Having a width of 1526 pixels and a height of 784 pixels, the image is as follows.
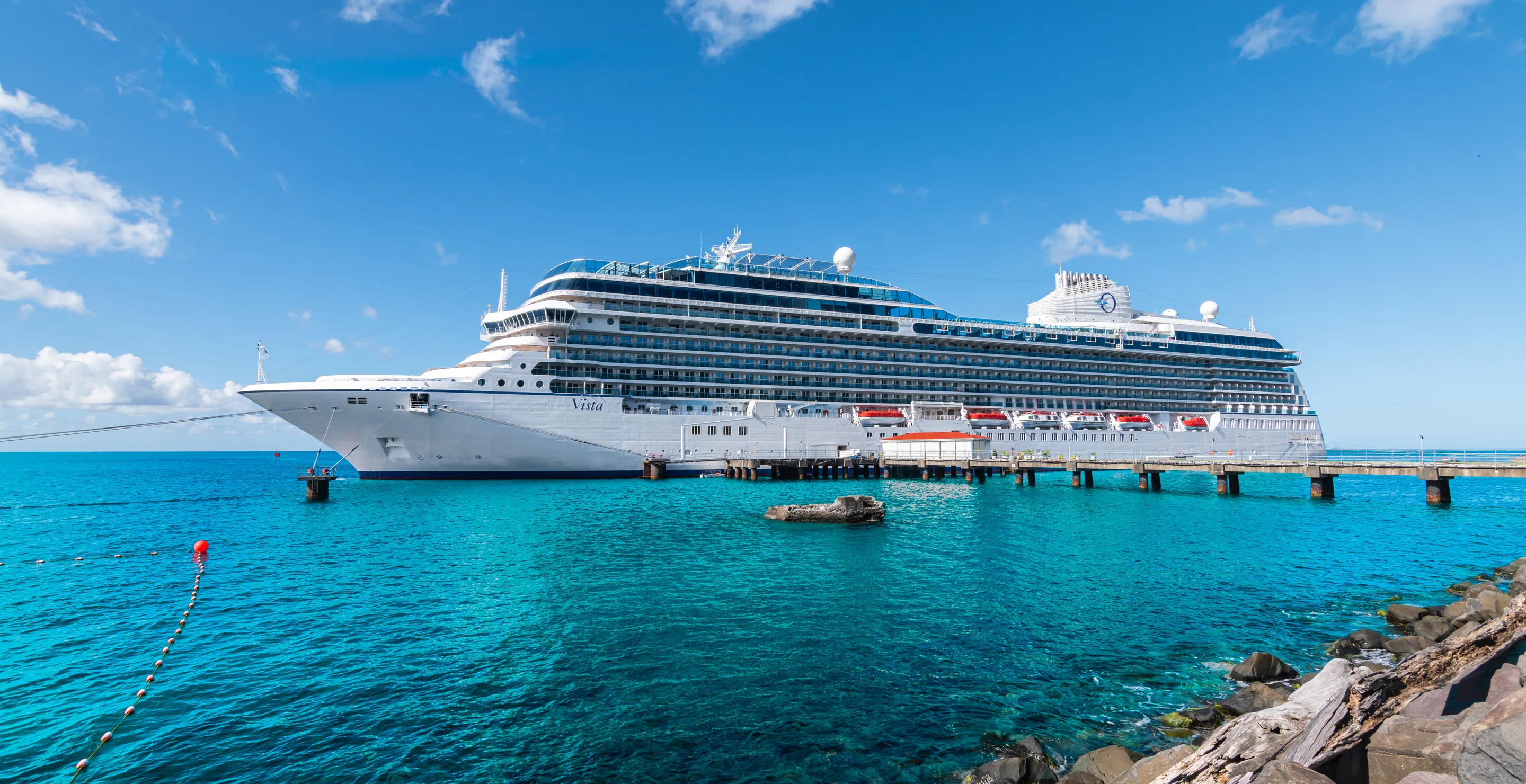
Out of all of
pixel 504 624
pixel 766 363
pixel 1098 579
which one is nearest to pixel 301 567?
pixel 504 624

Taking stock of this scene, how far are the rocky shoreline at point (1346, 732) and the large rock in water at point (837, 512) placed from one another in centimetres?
1905

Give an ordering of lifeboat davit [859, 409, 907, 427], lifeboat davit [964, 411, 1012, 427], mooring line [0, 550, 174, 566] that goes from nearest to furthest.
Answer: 1. mooring line [0, 550, 174, 566]
2. lifeboat davit [859, 409, 907, 427]
3. lifeboat davit [964, 411, 1012, 427]

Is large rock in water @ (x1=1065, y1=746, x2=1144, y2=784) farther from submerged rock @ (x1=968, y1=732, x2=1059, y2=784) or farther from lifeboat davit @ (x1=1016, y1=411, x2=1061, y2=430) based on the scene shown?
lifeboat davit @ (x1=1016, y1=411, x2=1061, y2=430)

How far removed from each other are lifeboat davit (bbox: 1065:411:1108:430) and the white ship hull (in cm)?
493

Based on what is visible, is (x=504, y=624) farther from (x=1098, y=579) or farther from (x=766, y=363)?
(x=766, y=363)

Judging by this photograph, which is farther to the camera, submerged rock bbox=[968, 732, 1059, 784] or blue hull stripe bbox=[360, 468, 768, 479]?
blue hull stripe bbox=[360, 468, 768, 479]

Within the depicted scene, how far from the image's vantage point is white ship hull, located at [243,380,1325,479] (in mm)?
41250

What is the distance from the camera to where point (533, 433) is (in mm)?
45188

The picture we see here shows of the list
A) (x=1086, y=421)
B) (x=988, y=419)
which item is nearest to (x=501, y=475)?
(x=988, y=419)

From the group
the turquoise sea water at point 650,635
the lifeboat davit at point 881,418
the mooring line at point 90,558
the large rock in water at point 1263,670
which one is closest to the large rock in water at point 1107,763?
the turquoise sea water at point 650,635

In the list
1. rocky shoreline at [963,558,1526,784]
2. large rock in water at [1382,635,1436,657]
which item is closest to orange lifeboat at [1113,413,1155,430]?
large rock in water at [1382,635,1436,657]

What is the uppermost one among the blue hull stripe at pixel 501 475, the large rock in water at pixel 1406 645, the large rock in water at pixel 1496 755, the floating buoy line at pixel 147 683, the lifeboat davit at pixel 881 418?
the lifeboat davit at pixel 881 418

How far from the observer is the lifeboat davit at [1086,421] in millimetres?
66500

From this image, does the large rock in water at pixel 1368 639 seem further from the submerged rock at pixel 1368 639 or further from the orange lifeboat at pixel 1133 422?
A: the orange lifeboat at pixel 1133 422
